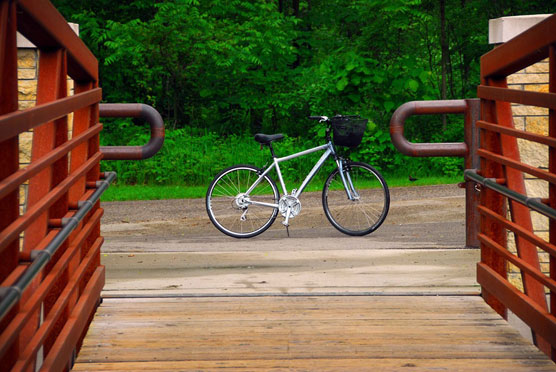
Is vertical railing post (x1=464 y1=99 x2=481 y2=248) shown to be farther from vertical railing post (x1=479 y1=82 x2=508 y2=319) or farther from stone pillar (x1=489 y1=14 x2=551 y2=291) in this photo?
vertical railing post (x1=479 y1=82 x2=508 y2=319)

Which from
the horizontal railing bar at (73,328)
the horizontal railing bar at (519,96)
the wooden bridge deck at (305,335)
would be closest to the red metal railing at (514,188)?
the horizontal railing bar at (519,96)

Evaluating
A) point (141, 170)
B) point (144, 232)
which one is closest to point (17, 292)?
point (144, 232)

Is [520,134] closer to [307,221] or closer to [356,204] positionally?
[356,204]

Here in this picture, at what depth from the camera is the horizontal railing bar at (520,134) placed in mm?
3174

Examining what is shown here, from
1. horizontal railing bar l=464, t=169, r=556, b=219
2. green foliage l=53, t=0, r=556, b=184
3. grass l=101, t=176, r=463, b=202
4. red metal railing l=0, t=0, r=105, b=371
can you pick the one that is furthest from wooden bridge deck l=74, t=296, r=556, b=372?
green foliage l=53, t=0, r=556, b=184

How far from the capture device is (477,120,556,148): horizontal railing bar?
317 centimetres

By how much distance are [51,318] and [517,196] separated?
6.27 ft

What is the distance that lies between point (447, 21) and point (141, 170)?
290 inches

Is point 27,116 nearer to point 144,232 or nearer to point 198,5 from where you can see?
point 144,232

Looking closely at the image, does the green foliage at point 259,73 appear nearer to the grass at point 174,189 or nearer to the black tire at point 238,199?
the grass at point 174,189

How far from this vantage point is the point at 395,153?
16.3 m

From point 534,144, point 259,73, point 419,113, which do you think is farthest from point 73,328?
point 259,73

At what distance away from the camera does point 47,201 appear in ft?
9.04

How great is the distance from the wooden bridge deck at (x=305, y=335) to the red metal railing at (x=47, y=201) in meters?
0.25
